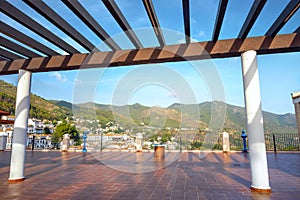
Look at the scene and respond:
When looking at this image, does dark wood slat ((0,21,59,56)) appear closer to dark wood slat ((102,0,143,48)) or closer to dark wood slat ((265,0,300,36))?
dark wood slat ((102,0,143,48))

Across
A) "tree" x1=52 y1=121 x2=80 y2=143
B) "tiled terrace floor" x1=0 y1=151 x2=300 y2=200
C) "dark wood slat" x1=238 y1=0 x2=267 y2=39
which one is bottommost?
"tiled terrace floor" x1=0 y1=151 x2=300 y2=200

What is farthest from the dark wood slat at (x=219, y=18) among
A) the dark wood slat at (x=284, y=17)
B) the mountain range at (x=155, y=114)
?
the mountain range at (x=155, y=114)

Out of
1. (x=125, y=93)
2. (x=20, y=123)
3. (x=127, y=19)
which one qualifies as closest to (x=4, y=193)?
(x=20, y=123)

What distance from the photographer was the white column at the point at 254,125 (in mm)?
3195

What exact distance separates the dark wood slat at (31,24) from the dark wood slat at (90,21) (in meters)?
0.78

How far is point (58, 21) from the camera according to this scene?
3.00 meters

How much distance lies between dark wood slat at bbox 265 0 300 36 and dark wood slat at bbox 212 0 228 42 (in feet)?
2.68

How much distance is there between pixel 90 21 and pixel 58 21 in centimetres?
46

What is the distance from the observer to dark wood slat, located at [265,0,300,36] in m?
2.62

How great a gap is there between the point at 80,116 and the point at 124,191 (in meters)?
2.20

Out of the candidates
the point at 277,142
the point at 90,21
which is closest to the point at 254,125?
the point at 90,21

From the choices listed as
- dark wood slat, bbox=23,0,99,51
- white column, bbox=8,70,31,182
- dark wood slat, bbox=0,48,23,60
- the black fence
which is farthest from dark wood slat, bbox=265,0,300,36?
the black fence

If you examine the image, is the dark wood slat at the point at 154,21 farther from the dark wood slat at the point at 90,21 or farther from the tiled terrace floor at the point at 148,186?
the tiled terrace floor at the point at 148,186

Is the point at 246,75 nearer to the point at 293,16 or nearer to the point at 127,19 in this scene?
the point at 293,16
